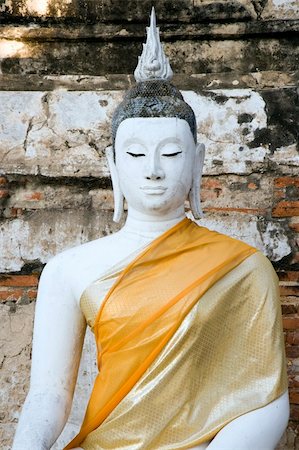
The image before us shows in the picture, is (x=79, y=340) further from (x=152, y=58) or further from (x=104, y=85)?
(x=104, y=85)

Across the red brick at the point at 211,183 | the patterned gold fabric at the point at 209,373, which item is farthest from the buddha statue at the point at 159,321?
the red brick at the point at 211,183

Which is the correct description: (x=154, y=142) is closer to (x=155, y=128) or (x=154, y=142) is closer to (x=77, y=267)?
(x=155, y=128)

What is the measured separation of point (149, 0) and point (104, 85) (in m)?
0.46

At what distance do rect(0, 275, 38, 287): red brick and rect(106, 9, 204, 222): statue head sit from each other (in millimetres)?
1294

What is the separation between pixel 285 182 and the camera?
4.26m

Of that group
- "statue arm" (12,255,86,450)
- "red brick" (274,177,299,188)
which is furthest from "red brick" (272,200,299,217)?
"statue arm" (12,255,86,450)

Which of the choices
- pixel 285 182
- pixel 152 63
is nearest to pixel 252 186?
pixel 285 182

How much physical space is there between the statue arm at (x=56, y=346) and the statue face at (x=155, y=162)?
35 cm

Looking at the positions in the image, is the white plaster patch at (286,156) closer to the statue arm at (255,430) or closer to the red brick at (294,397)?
the red brick at (294,397)

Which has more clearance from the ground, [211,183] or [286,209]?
[211,183]

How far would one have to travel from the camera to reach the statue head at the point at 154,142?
3.03 meters

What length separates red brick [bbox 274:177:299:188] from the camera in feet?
14.0

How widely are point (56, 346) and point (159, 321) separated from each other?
384 mm

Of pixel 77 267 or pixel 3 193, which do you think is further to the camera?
pixel 3 193
